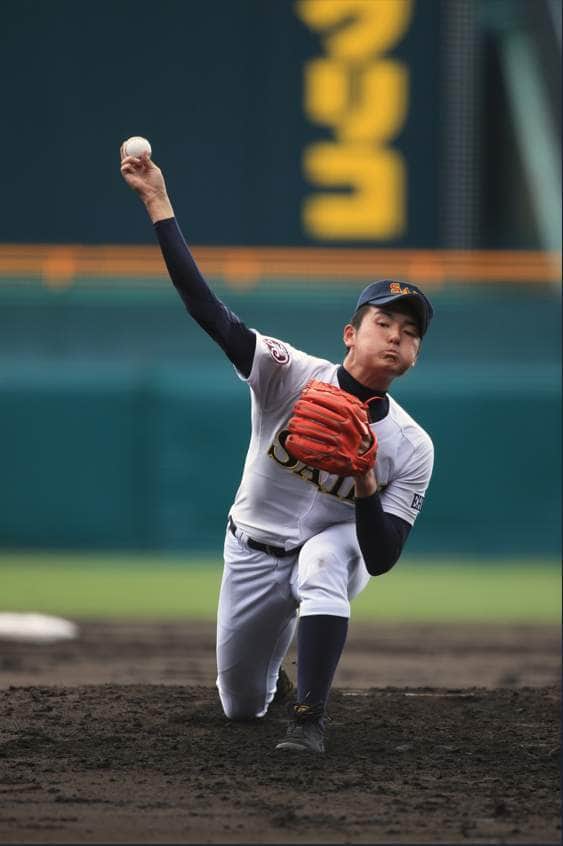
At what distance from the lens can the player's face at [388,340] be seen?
3902 millimetres

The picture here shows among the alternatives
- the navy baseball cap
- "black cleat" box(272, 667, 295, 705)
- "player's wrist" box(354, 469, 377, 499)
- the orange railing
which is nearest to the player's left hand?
the navy baseball cap

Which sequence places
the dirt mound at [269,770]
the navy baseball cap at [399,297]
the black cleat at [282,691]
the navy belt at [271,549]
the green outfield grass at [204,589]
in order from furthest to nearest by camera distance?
the green outfield grass at [204,589] → the black cleat at [282,691] → the navy belt at [271,549] → the navy baseball cap at [399,297] → the dirt mound at [269,770]

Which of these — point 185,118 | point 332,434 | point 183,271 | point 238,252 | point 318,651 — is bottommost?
point 318,651

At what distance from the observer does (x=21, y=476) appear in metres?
9.10

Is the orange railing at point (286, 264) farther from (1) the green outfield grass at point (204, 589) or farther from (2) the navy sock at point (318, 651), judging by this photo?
(2) the navy sock at point (318, 651)

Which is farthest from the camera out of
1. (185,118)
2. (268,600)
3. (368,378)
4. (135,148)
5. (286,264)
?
(185,118)

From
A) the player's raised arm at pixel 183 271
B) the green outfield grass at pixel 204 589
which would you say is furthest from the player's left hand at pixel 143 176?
the green outfield grass at pixel 204 589

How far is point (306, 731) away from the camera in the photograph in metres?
3.88

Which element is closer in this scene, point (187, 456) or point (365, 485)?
point (365, 485)

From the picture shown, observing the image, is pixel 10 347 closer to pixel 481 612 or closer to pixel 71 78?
pixel 71 78

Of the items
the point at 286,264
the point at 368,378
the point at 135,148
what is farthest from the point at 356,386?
the point at 286,264

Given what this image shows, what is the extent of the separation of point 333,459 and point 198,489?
5447mm

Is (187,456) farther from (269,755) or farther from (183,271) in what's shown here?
(183,271)

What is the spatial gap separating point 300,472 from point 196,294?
64 cm
